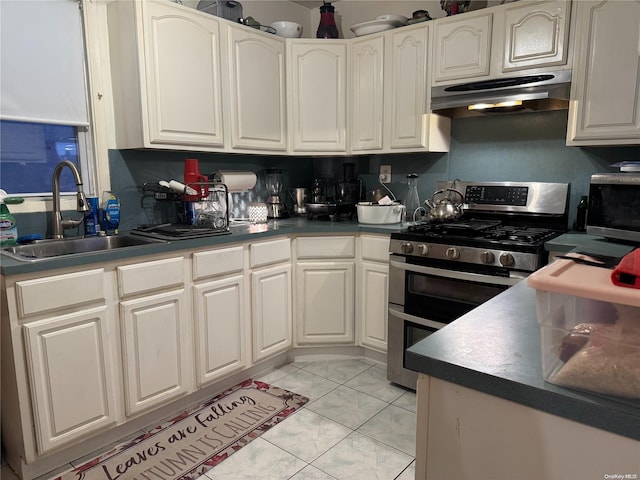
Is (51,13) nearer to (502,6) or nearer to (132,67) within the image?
(132,67)

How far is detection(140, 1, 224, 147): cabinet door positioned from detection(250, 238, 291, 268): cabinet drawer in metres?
0.69

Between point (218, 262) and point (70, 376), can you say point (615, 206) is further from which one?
point (70, 376)

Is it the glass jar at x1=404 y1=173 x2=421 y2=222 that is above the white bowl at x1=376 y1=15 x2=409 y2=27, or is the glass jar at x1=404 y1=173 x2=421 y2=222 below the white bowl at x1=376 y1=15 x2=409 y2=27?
below

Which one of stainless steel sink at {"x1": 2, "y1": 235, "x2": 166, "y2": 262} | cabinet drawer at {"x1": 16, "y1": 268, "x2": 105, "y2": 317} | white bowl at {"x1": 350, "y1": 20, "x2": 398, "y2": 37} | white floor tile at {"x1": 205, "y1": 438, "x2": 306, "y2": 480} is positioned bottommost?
white floor tile at {"x1": 205, "y1": 438, "x2": 306, "y2": 480}

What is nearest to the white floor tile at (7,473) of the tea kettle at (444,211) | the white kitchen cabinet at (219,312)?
the white kitchen cabinet at (219,312)

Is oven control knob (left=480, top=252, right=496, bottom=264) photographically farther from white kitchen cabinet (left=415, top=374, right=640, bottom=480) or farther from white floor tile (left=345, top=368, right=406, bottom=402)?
white kitchen cabinet (left=415, top=374, right=640, bottom=480)

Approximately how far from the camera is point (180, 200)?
2.66 m

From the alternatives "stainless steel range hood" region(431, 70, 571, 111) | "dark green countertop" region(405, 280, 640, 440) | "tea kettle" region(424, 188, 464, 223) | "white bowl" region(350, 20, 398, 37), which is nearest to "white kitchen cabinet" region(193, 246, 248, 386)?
"tea kettle" region(424, 188, 464, 223)

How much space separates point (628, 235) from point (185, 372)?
7.26 feet

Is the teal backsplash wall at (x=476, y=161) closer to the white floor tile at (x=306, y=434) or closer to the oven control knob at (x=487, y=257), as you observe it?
the oven control knob at (x=487, y=257)

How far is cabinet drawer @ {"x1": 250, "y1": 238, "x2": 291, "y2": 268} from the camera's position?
2.58m

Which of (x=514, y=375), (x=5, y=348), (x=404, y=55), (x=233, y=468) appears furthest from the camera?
(x=404, y=55)

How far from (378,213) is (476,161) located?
75 cm

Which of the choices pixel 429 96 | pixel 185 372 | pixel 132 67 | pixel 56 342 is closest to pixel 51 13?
pixel 132 67
